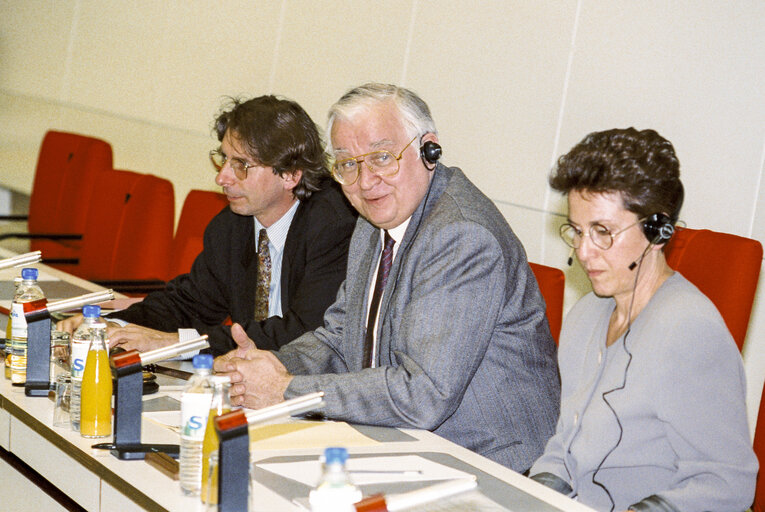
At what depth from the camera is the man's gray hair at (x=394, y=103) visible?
94.3 inches

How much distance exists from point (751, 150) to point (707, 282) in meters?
0.90

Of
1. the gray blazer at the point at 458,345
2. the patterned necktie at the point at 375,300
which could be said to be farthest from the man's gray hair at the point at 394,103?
the patterned necktie at the point at 375,300

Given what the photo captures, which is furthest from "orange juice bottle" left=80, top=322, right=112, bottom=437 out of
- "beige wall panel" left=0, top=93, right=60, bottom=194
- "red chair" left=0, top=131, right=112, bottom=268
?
"beige wall panel" left=0, top=93, right=60, bottom=194

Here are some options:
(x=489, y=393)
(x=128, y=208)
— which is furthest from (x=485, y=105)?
(x=489, y=393)

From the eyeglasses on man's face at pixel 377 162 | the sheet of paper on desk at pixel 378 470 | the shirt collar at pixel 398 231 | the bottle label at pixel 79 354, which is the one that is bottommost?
the sheet of paper on desk at pixel 378 470

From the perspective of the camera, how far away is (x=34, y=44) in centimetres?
812

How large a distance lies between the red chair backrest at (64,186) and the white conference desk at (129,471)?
9.26ft

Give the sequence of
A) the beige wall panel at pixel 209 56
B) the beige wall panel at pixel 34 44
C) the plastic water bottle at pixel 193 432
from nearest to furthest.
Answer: the plastic water bottle at pixel 193 432 → the beige wall panel at pixel 209 56 → the beige wall panel at pixel 34 44

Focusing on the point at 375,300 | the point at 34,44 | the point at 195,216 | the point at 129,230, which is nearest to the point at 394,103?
the point at 375,300

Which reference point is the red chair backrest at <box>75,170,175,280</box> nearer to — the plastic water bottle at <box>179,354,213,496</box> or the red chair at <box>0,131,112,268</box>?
the red chair at <box>0,131,112,268</box>

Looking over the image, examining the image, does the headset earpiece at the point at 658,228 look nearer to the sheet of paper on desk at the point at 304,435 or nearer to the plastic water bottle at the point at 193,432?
the sheet of paper on desk at the point at 304,435

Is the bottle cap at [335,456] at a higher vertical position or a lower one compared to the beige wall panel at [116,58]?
lower

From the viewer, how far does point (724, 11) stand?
3150 millimetres

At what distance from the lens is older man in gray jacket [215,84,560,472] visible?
213 centimetres
